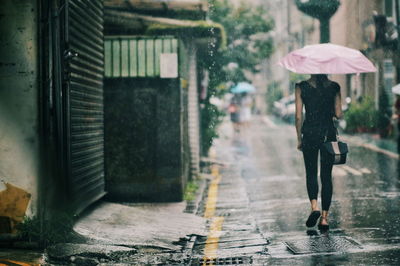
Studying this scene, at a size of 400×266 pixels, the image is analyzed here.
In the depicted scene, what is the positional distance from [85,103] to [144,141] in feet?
7.16

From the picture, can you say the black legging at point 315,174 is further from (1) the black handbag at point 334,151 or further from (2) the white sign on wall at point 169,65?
(2) the white sign on wall at point 169,65

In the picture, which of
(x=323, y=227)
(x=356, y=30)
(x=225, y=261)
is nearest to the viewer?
(x=225, y=261)

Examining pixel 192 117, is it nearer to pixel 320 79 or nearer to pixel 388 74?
pixel 320 79

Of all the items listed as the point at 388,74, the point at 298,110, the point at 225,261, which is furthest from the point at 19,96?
the point at 388,74

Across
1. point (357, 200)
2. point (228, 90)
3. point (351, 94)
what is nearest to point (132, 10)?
point (357, 200)

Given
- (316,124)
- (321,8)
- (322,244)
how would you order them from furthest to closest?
(321,8) → (316,124) → (322,244)

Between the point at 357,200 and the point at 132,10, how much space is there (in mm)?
4896

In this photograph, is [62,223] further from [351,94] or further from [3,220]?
[351,94]

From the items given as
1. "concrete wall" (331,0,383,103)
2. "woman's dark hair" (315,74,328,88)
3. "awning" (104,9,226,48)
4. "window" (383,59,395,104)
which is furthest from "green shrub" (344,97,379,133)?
"woman's dark hair" (315,74,328,88)

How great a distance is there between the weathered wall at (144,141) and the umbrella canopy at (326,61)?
2605 millimetres

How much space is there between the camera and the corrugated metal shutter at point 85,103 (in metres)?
7.66

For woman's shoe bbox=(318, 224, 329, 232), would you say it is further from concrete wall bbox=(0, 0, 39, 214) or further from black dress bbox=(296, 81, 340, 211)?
concrete wall bbox=(0, 0, 39, 214)

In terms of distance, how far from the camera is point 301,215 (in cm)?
899

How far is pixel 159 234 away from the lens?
25.4ft
